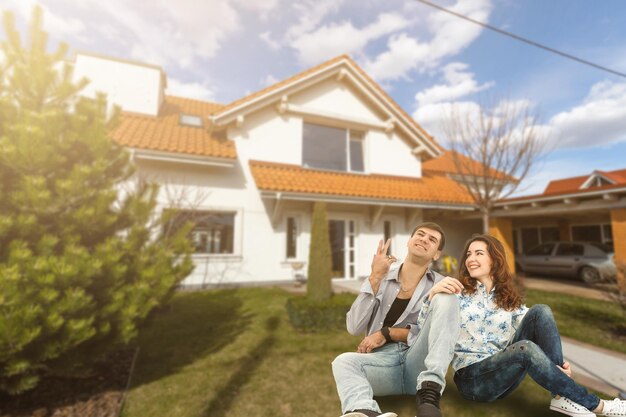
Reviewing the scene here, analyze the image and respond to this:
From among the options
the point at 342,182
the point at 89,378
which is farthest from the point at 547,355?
the point at 342,182

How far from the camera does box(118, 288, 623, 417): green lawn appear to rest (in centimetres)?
243

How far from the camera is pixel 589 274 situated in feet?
38.3

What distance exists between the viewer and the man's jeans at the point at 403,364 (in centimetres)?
179

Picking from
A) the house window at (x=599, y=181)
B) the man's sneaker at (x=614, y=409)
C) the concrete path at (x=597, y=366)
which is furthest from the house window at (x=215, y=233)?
the house window at (x=599, y=181)

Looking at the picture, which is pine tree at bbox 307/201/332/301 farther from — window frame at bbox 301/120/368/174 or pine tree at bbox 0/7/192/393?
window frame at bbox 301/120/368/174

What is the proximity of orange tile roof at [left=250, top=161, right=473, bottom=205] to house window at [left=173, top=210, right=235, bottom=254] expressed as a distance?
78.6 inches

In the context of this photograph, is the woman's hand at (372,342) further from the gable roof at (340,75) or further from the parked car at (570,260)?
the parked car at (570,260)

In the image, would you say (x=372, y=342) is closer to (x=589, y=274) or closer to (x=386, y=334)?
(x=386, y=334)

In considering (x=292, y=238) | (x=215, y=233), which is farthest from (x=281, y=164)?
(x=215, y=233)

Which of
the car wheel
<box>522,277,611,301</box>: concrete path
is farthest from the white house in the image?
the car wheel

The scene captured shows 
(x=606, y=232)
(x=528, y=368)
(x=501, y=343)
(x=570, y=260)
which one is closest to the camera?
(x=528, y=368)

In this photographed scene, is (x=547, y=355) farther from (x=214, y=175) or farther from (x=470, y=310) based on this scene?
(x=214, y=175)

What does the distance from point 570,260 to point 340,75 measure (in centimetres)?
1265

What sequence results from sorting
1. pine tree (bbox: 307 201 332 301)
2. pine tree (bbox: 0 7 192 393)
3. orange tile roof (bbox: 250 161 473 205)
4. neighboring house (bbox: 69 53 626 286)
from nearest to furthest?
pine tree (bbox: 0 7 192 393), pine tree (bbox: 307 201 332 301), neighboring house (bbox: 69 53 626 286), orange tile roof (bbox: 250 161 473 205)
